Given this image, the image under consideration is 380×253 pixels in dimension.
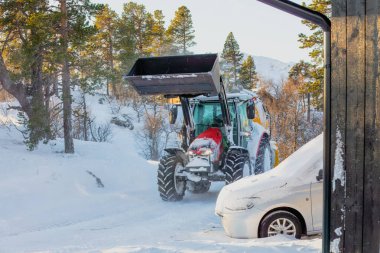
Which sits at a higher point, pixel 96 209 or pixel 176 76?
pixel 176 76

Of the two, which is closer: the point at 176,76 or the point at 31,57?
the point at 176,76

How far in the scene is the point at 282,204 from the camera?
6.52 meters

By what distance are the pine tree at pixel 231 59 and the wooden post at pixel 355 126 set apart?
44.2 m

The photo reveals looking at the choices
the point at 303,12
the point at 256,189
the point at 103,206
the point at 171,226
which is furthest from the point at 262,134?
the point at 303,12

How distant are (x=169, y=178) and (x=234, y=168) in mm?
1567

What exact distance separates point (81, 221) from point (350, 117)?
7960 mm

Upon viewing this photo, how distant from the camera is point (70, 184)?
1317 centimetres

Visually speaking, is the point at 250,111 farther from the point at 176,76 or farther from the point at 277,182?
the point at 277,182

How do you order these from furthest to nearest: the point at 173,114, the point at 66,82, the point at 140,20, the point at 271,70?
1. the point at 271,70
2. the point at 140,20
3. the point at 66,82
4. the point at 173,114

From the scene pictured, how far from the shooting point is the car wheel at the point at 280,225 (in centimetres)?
649

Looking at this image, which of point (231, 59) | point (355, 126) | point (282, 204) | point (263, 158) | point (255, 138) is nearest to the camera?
point (355, 126)

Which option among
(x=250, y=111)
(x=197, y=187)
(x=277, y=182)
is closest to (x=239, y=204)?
(x=277, y=182)

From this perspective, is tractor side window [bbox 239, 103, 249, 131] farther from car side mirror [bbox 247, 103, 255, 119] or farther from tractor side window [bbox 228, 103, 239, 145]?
car side mirror [bbox 247, 103, 255, 119]

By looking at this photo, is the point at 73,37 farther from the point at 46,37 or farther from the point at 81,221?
the point at 81,221
